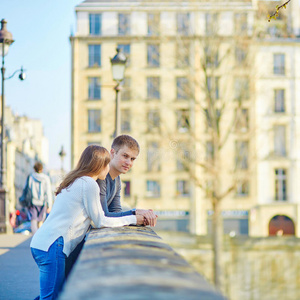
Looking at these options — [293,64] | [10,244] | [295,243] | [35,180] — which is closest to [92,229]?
[10,244]

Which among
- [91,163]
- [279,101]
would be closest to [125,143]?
[91,163]

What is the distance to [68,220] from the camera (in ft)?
15.4

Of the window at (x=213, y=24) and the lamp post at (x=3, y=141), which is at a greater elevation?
the window at (x=213, y=24)

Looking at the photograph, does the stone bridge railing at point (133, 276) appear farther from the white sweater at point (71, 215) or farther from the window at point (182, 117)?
the window at point (182, 117)

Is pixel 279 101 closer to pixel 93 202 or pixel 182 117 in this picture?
pixel 182 117

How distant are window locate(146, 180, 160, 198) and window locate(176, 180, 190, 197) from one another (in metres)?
1.77

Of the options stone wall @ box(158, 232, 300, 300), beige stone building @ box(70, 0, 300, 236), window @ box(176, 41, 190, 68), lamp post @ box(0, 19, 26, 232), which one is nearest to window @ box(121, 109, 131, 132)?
beige stone building @ box(70, 0, 300, 236)

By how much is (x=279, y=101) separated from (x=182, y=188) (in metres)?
11.5

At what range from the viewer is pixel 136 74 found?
190ft

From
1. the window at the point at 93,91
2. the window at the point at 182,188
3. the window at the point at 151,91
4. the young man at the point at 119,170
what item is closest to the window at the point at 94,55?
the window at the point at 93,91

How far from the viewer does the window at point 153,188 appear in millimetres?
56719

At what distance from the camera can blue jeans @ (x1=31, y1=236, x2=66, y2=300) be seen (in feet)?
15.1

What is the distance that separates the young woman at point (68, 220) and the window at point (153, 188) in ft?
170

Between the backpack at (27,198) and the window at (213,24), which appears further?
the window at (213,24)
